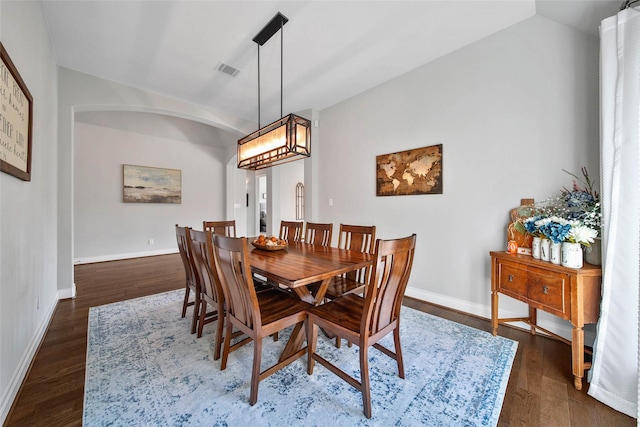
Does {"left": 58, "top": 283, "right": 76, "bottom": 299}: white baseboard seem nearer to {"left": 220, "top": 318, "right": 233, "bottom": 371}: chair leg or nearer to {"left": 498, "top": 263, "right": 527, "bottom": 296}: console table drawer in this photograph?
{"left": 220, "top": 318, "right": 233, "bottom": 371}: chair leg

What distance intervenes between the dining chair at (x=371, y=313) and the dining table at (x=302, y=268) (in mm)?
200

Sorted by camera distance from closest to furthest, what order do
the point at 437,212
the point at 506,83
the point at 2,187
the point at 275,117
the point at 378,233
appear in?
the point at 2,187, the point at 506,83, the point at 437,212, the point at 378,233, the point at 275,117

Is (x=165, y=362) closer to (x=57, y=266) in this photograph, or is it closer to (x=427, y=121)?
(x=57, y=266)

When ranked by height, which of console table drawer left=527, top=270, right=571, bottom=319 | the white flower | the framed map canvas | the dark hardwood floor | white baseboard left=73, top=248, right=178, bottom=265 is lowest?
the dark hardwood floor

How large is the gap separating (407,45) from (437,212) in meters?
1.82

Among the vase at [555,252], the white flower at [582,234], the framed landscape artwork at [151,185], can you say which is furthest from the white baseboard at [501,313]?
the framed landscape artwork at [151,185]

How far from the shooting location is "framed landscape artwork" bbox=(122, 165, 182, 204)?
538 cm

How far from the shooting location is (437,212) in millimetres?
2896

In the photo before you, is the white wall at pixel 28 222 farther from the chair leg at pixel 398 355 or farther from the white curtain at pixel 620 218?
the white curtain at pixel 620 218

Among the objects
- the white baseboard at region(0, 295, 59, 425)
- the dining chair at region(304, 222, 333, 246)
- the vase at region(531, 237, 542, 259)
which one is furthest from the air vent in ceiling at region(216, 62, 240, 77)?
the vase at region(531, 237, 542, 259)

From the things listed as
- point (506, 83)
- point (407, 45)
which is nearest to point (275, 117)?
point (407, 45)

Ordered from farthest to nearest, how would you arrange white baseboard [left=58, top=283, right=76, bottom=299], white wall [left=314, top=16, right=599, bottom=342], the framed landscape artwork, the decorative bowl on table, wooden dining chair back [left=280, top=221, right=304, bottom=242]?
the framed landscape artwork < wooden dining chair back [left=280, top=221, right=304, bottom=242] < white baseboard [left=58, top=283, right=76, bottom=299] < the decorative bowl on table < white wall [left=314, top=16, right=599, bottom=342]

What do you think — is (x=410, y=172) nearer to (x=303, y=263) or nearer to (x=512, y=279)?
(x=512, y=279)

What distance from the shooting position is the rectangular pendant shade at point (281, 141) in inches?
84.1
